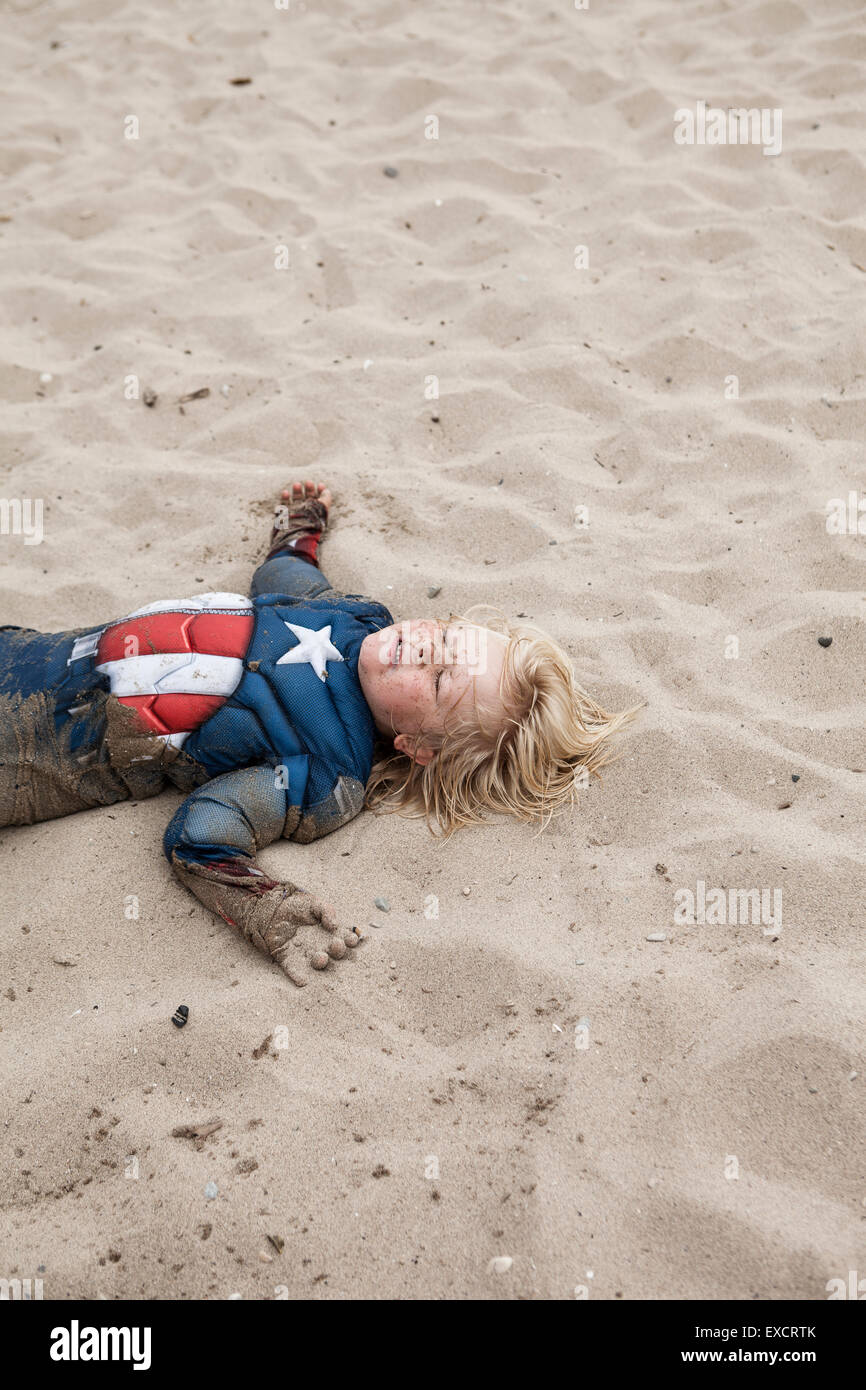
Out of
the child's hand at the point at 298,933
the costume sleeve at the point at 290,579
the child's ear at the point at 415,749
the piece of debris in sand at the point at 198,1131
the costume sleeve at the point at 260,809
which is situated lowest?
the piece of debris in sand at the point at 198,1131

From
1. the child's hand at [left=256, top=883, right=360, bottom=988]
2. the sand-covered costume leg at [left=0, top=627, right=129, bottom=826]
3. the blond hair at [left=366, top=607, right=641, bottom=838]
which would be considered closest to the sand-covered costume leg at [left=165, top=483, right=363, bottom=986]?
the child's hand at [left=256, top=883, right=360, bottom=988]

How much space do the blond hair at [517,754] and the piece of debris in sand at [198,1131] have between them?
2.91ft

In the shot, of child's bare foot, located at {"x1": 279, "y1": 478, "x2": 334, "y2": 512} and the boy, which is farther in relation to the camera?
child's bare foot, located at {"x1": 279, "y1": 478, "x2": 334, "y2": 512}

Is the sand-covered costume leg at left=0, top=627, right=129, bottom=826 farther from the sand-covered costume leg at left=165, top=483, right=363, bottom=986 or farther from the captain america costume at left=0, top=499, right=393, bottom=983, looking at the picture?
the sand-covered costume leg at left=165, top=483, right=363, bottom=986

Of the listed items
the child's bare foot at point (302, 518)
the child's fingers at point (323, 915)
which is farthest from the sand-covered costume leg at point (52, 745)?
the child's bare foot at point (302, 518)

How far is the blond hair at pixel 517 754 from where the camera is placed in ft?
8.46

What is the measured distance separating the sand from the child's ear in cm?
20

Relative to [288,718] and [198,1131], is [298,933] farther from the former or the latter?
[288,718]

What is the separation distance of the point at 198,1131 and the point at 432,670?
122 centimetres

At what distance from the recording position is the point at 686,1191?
5.68 ft

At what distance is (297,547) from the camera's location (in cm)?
311

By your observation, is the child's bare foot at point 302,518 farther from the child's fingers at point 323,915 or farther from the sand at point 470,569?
the child's fingers at point 323,915

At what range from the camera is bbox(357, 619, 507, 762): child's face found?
2600mm
